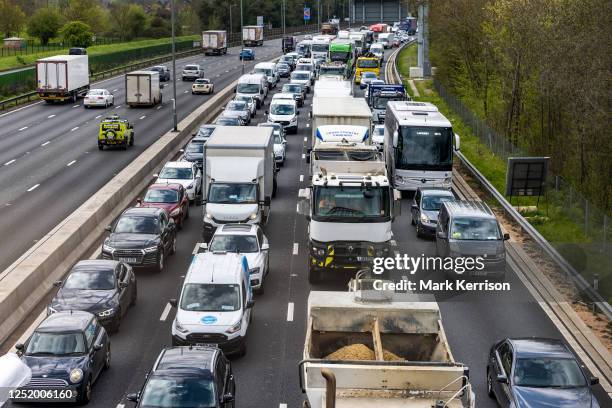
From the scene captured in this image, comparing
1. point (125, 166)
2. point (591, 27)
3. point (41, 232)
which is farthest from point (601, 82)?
point (125, 166)

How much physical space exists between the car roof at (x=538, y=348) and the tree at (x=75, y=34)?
126 m

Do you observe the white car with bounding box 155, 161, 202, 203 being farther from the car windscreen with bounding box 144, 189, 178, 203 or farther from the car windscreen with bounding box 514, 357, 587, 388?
the car windscreen with bounding box 514, 357, 587, 388

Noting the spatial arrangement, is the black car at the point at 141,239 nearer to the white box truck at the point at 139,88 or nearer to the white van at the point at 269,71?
the white box truck at the point at 139,88

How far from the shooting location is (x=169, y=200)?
1423 inches

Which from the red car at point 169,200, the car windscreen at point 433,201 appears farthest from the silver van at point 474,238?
the red car at point 169,200

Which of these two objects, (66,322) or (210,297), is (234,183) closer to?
(210,297)

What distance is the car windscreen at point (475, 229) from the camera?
3012cm

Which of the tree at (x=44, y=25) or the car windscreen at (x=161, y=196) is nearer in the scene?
the car windscreen at (x=161, y=196)

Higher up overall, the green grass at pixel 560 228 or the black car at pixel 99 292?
the black car at pixel 99 292

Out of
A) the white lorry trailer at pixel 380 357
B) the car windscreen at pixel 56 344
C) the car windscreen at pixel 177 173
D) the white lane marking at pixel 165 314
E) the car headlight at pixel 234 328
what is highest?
the white lorry trailer at pixel 380 357

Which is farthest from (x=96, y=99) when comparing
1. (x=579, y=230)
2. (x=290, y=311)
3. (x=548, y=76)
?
(x=290, y=311)

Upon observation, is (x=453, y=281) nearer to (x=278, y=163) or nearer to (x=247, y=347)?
(x=247, y=347)

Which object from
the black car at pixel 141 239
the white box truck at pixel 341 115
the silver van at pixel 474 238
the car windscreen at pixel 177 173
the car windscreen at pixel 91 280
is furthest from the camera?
the white box truck at pixel 341 115

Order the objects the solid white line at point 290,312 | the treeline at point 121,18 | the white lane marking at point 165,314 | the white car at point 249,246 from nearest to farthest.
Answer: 1. the white lane marking at point 165,314
2. the solid white line at point 290,312
3. the white car at point 249,246
4. the treeline at point 121,18
